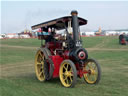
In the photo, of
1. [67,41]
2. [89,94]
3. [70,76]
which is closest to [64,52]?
[67,41]

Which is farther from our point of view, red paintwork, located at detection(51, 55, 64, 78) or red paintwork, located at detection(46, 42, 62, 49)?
red paintwork, located at detection(46, 42, 62, 49)

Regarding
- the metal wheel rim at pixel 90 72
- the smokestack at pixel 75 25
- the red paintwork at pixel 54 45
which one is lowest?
the metal wheel rim at pixel 90 72

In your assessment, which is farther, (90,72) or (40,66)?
Result: (40,66)

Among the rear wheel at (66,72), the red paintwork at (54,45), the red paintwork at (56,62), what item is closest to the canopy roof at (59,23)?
the red paintwork at (54,45)

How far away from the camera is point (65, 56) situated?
6.88 meters

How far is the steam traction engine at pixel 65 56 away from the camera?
21.1 ft

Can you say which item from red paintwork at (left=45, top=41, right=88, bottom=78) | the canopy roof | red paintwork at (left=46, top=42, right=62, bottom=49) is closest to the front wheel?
red paintwork at (left=45, top=41, right=88, bottom=78)

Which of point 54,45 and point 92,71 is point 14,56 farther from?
point 92,71

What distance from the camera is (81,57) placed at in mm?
6438

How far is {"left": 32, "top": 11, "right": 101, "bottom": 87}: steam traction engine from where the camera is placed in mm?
6422

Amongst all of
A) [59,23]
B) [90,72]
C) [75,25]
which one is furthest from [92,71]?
[59,23]

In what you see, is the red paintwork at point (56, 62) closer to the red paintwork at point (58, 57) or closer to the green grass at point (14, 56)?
the red paintwork at point (58, 57)

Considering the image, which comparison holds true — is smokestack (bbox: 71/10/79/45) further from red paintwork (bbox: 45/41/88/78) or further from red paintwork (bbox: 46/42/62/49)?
red paintwork (bbox: 46/42/62/49)

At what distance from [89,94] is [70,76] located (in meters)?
1.10
